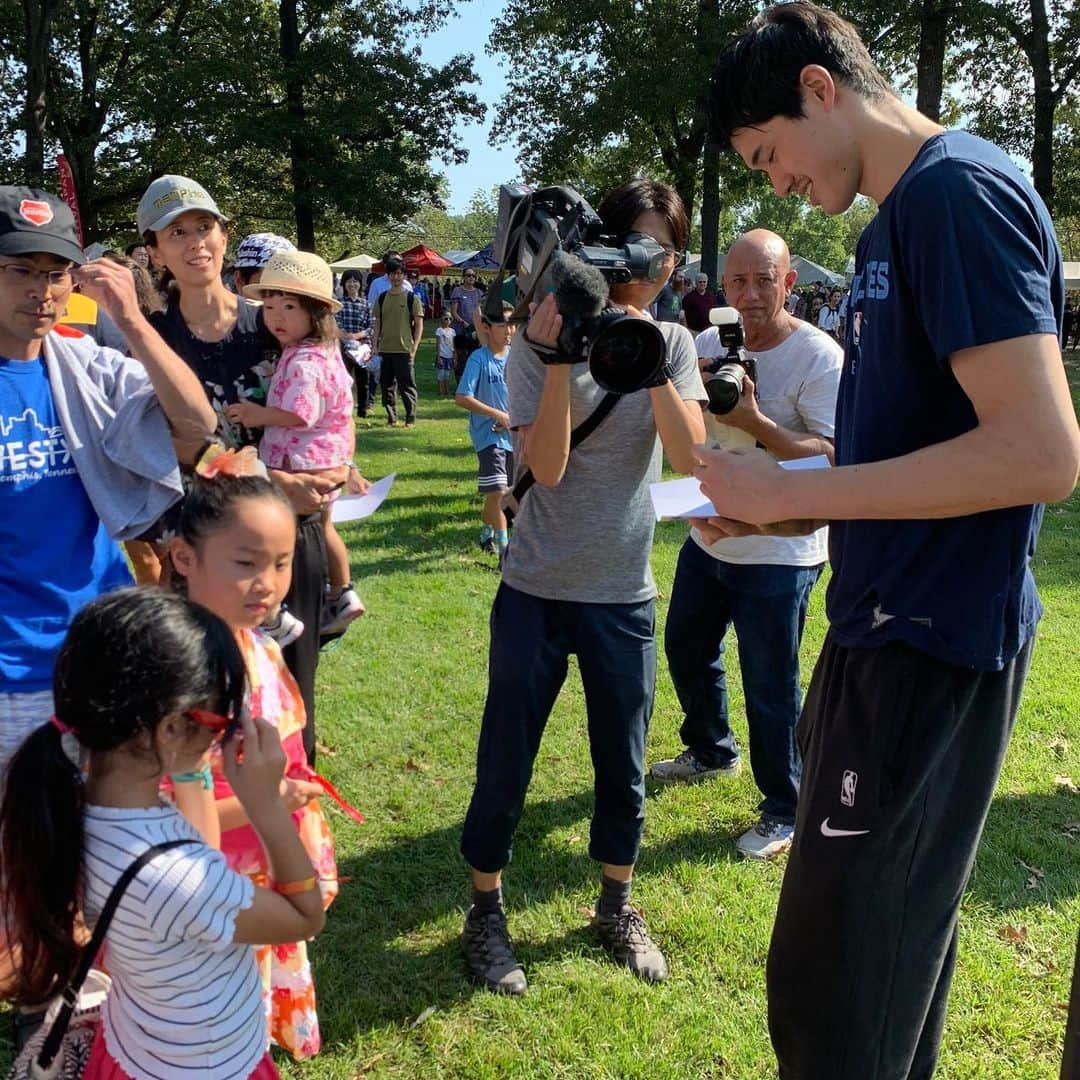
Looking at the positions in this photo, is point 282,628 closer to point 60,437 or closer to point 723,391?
point 60,437

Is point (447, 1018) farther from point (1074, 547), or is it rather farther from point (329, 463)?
point (1074, 547)

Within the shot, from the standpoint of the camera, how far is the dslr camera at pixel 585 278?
1.94 m

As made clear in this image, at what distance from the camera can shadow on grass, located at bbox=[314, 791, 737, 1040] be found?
2711 mm

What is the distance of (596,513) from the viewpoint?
261 centimetres

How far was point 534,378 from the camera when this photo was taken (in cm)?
248

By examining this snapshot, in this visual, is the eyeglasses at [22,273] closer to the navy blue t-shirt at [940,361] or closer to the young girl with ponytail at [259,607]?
the young girl with ponytail at [259,607]

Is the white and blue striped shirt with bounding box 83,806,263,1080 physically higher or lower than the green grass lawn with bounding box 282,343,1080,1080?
higher

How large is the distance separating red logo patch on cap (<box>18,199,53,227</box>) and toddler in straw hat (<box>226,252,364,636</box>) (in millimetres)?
1007

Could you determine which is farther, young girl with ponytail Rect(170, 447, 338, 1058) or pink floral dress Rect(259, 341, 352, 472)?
pink floral dress Rect(259, 341, 352, 472)

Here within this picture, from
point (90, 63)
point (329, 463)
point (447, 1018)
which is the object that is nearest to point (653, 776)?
point (447, 1018)

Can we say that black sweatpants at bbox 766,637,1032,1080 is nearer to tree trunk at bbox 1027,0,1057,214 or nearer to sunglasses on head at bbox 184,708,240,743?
sunglasses on head at bbox 184,708,240,743

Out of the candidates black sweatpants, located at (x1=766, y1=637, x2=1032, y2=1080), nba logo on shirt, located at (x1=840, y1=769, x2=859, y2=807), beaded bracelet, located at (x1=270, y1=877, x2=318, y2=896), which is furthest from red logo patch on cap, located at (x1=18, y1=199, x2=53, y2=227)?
nba logo on shirt, located at (x1=840, y1=769, x2=859, y2=807)

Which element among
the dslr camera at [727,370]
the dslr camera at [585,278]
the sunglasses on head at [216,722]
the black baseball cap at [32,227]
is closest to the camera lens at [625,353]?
the dslr camera at [585,278]

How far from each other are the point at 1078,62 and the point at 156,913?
26297 millimetres
